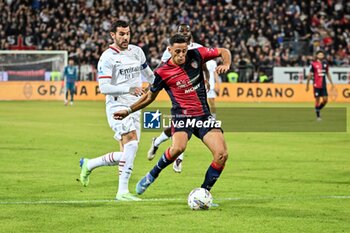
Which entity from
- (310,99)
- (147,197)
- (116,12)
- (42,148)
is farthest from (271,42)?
(147,197)

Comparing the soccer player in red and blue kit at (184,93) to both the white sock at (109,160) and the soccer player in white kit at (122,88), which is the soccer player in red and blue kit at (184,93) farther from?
the white sock at (109,160)

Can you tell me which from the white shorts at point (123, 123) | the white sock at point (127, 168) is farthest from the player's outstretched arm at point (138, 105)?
the white sock at point (127, 168)

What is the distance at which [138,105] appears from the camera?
10.9 m

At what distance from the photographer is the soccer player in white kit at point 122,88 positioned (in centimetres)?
1139

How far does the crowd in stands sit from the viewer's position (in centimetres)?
4472

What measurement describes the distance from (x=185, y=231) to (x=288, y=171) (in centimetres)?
648

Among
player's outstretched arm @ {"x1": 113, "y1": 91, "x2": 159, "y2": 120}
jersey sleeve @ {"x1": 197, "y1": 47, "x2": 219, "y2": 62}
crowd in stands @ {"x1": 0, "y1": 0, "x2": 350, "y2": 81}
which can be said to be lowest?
crowd in stands @ {"x1": 0, "y1": 0, "x2": 350, "y2": 81}

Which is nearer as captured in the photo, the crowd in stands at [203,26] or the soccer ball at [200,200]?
the soccer ball at [200,200]

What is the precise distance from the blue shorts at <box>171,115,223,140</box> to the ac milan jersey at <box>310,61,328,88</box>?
67.5 ft

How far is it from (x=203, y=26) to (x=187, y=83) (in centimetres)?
3515

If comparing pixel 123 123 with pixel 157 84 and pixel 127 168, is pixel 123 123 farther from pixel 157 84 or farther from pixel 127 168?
pixel 157 84

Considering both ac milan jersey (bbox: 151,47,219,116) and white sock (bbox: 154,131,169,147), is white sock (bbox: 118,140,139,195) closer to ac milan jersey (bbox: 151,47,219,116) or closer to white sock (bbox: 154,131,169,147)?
ac milan jersey (bbox: 151,47,219,116)

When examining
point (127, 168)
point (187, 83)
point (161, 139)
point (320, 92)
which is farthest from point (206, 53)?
point (320, 92)

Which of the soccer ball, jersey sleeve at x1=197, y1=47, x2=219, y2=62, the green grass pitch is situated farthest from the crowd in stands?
the soccer ball
